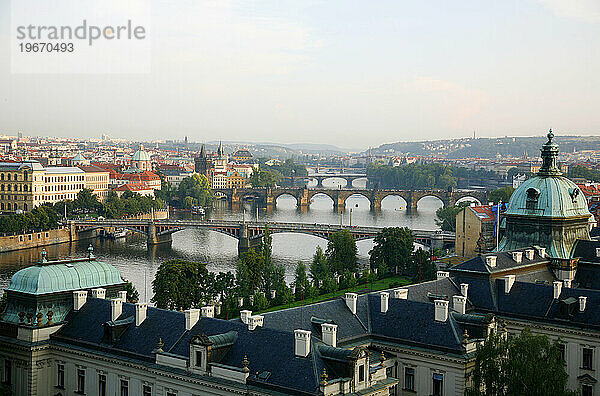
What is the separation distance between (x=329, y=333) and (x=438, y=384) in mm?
5939

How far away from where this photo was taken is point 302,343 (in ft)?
89.3

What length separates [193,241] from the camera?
106 m

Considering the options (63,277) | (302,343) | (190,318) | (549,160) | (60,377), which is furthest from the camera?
(549,160)

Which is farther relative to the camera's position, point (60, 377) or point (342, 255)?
point (342, 255)

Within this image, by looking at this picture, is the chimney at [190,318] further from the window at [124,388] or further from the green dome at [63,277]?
the green dome at [63,277]

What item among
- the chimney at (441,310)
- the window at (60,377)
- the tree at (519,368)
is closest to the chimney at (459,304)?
the chimney at (441,310)

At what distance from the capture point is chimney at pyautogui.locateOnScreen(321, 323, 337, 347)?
2881 cm

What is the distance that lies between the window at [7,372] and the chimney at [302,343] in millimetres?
14043

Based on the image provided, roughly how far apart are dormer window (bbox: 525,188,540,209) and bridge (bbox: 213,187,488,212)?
333 feet

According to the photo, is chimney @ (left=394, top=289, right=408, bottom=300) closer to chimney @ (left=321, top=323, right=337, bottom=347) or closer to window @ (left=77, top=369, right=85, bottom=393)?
chimney @ (left=321, top=323, right=337, bottom=347)

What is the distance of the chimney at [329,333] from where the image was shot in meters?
28.8

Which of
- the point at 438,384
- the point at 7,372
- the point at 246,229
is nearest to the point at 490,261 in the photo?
the point at 438,384

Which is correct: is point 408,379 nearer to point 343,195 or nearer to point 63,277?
point 63,277

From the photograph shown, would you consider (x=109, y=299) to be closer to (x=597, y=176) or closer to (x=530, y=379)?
(x=530, y=379)
